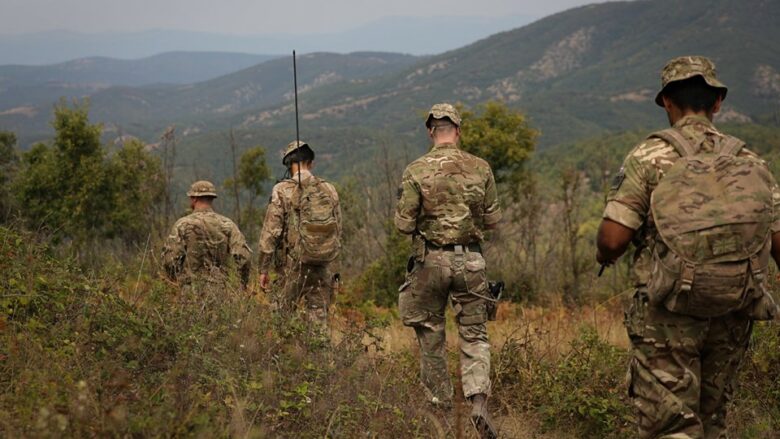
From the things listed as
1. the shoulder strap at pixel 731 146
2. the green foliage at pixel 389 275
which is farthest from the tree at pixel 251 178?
the shoulder strap at pixel 731 146

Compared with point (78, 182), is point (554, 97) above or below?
below

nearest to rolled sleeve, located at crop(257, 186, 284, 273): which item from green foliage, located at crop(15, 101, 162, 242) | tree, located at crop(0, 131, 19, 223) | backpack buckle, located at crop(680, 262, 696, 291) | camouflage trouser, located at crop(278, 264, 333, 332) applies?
camouflage trouser, located at crop(278, 264, 333, 332)

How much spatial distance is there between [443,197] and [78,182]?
20.6 m

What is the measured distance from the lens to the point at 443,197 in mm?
4297

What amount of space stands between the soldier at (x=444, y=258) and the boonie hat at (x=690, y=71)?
1.64 m

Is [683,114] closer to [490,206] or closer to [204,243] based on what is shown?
[490,206]

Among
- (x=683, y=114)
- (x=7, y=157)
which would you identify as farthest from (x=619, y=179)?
(x=7, y=157)

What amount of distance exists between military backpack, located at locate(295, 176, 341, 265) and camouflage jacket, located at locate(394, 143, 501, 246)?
5.11 ft

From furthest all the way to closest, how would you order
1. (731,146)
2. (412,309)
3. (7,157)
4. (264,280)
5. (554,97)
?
(554,97) < (7,157) < (264,280) < (412,309) < (731,146)

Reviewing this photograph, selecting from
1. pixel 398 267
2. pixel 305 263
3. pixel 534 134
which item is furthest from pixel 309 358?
pixel 534 134

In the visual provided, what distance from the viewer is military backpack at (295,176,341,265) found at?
582 centimetres

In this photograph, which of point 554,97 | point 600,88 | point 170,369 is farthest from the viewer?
point 600,88

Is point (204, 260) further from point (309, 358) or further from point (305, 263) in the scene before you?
point (309, 358)

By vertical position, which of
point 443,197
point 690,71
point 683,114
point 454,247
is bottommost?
point 454,247
